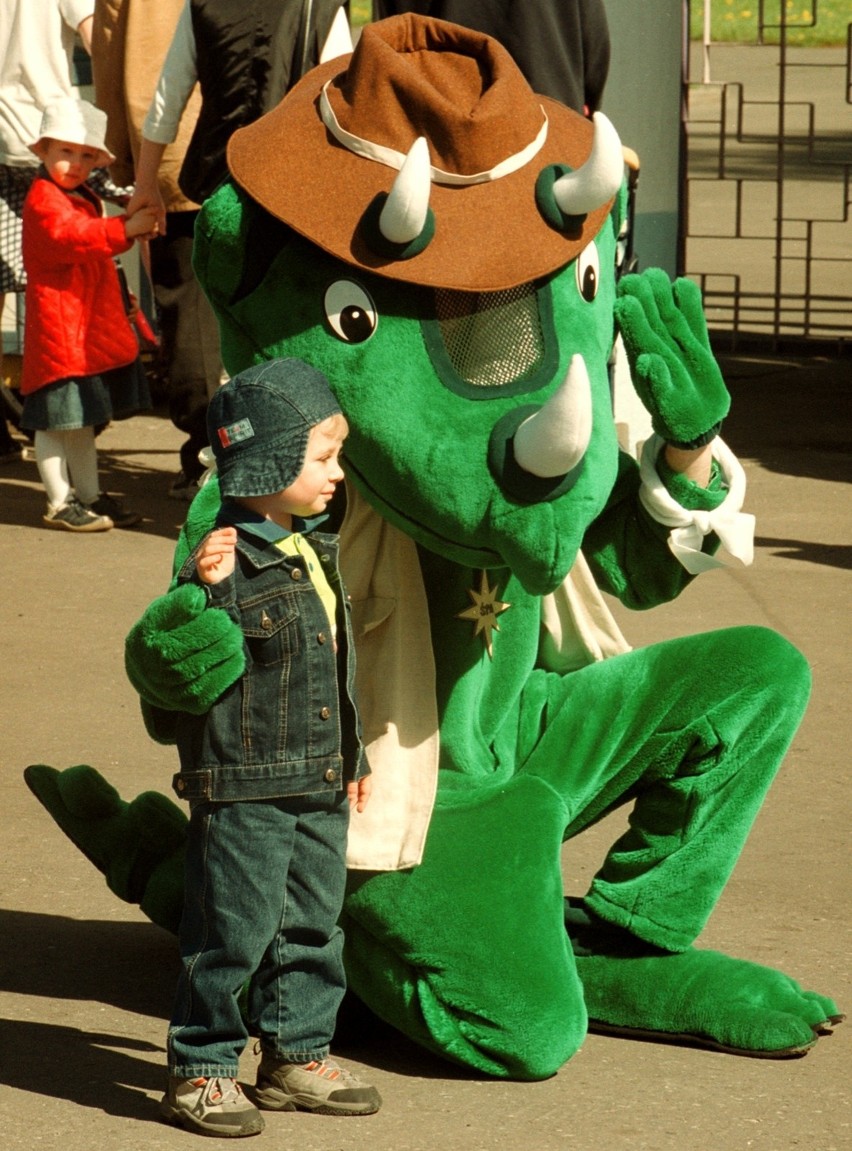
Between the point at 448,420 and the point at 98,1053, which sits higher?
the point at 448,420

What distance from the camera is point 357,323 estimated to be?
358 centimetres

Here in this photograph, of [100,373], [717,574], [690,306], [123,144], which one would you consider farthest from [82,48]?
[690,306]

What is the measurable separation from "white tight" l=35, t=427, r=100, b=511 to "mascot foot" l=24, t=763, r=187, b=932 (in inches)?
147

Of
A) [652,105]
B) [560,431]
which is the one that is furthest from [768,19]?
[560,431]

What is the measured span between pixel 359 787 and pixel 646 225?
248 inches

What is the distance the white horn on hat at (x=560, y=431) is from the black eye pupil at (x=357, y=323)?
33 cm

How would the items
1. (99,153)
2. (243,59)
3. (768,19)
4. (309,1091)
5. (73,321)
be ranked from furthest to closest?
(768,19) → (73,321) → (99,153) → (243,59) → (309,1091)

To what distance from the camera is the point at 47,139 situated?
7559 millimetres

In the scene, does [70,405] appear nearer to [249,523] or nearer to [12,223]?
[12,223]

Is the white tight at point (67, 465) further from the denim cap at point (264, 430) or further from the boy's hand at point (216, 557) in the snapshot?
the boy's hand at point (216, 557)

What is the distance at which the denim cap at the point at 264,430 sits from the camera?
11.0ft

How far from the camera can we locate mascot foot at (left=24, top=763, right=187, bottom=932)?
13.4 ft

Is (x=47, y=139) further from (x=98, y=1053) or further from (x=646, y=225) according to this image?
(x=98, y=1053)

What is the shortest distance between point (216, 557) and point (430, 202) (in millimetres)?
752
